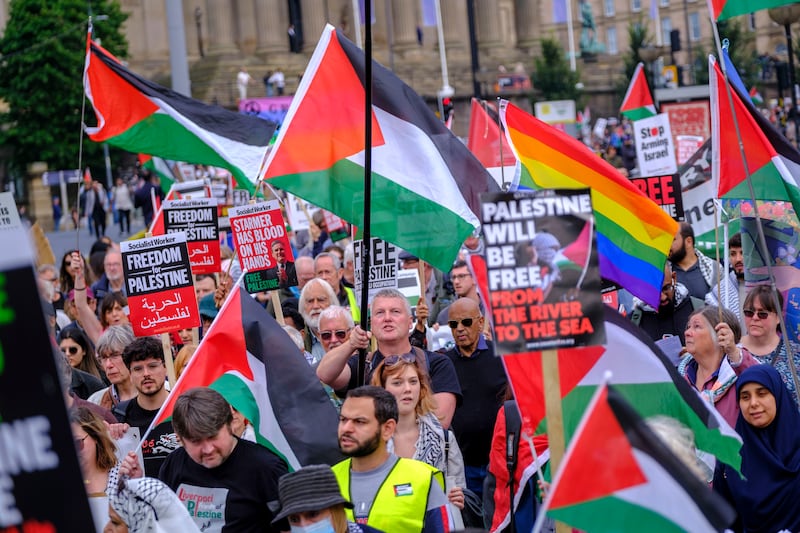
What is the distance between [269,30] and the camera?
62.5m

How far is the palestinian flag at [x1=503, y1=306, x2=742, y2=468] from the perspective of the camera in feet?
17.8

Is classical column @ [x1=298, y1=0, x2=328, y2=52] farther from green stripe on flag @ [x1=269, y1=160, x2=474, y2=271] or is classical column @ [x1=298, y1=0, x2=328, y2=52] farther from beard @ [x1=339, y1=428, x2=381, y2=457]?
beard @ [x1=339, y1=428, x2=381, y2=457]

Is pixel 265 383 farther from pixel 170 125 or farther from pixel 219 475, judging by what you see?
pixel 170 125

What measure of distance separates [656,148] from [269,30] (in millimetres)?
49503

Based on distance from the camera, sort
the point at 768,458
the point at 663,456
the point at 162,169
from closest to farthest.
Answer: the point at 663,456 < the point at 768,458 < the point at 162,169

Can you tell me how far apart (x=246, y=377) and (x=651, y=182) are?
5418 millimetres

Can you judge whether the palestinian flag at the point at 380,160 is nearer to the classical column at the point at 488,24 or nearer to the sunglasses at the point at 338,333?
the sunglasses at the point at 338,333

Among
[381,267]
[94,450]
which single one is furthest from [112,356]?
[94,450]

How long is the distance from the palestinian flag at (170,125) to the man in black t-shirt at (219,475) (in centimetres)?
501

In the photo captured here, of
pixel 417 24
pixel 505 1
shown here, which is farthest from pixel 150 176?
pixel 505 1

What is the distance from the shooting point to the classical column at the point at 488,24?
220ft

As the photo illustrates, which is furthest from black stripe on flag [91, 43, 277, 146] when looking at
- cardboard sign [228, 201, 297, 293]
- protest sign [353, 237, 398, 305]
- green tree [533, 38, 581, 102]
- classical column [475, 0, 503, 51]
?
classical column [475, 0, 503, 51]

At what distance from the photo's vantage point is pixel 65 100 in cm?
4881

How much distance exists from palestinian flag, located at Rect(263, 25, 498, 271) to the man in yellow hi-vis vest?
2086mm
